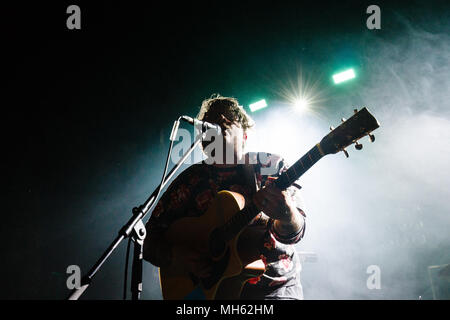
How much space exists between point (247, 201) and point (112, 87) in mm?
3906

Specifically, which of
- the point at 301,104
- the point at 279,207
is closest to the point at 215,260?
the point at 279,207

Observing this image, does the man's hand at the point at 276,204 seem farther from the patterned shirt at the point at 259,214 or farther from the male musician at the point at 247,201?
the patterned shirt at the point at 259,214

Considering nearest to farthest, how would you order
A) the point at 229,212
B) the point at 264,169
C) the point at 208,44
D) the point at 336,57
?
the point at 229,212 < the point at 264,169 < the point at 336,57 < the point at 208,44

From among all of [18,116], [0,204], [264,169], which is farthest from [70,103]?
[264,169]

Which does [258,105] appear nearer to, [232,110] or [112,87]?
[232,110]

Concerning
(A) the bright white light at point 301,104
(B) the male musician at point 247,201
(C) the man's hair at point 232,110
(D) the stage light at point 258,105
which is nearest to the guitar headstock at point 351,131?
(B) the male musician at point 247,201

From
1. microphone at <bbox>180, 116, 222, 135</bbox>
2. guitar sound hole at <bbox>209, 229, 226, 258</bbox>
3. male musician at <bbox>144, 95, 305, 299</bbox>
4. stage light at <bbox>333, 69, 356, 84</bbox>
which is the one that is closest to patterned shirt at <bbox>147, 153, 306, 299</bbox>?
male musician at <bbox>144, 95, 305, 299</bbox>

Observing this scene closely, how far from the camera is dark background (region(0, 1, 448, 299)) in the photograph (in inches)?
149

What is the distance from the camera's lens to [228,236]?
172cm

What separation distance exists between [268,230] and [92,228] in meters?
4.28

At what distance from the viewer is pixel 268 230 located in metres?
1.66

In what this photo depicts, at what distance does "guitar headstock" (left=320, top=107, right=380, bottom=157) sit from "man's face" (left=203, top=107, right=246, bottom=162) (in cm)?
98
